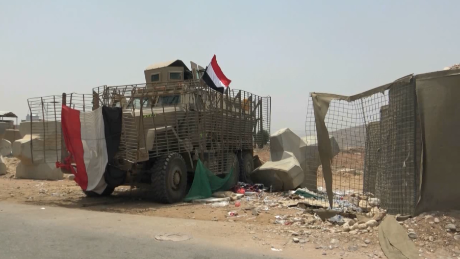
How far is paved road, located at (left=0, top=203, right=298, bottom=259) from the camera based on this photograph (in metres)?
5.18

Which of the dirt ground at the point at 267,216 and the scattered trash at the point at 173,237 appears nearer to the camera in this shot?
the dirt ground at the point at 267,216

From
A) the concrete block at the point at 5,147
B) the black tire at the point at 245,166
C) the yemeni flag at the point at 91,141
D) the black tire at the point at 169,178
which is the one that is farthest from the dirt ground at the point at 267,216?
the concrete block at the point at 5,147

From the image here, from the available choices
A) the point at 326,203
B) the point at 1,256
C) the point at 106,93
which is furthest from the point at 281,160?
the point at 1,256

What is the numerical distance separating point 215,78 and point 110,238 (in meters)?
6.60

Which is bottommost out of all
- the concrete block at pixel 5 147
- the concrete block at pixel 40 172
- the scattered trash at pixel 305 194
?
the scattered trash at pixel 305 194

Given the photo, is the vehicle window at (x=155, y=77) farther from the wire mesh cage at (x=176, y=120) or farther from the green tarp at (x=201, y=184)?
the green tarp at (x=201, y=184)

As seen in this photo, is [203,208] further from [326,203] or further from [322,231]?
[322,231]

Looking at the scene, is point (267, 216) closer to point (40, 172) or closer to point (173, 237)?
point (173, 237)

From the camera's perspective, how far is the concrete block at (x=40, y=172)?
14500 millimetres

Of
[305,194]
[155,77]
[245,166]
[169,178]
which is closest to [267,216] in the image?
[169,178]

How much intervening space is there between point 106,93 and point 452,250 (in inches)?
339

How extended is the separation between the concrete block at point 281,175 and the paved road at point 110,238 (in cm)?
486

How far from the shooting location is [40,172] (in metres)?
14.6

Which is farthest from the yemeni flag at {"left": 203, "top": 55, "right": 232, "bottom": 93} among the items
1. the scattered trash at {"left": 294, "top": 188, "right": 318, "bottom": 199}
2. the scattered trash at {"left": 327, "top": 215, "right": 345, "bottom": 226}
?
the scattered trash at {"left": 327, "top": 215, "right": 345, "bottom": 226}
